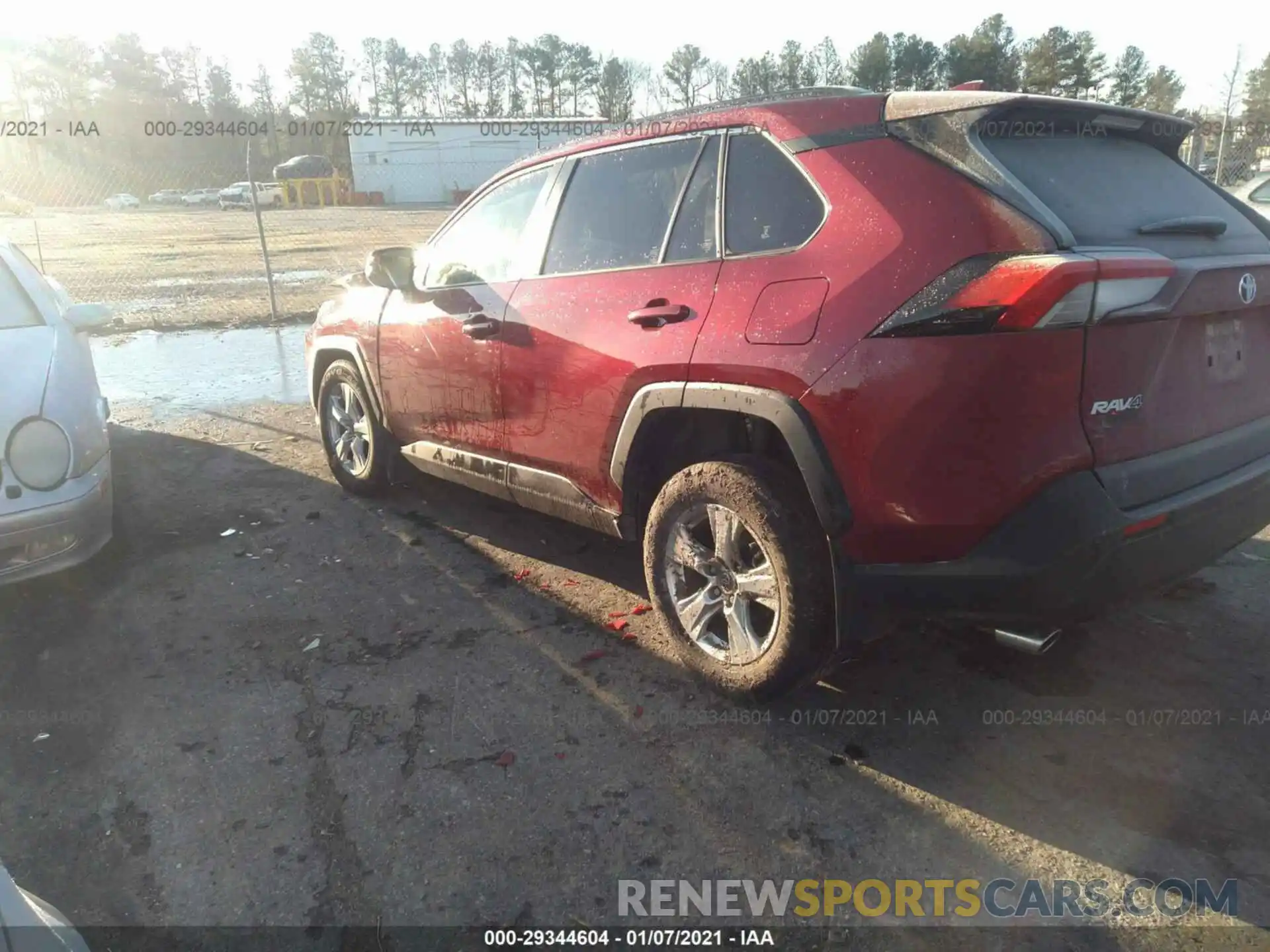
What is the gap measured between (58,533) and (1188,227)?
438cm

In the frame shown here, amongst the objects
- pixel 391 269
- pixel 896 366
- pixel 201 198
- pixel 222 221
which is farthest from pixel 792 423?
pixel 201 198

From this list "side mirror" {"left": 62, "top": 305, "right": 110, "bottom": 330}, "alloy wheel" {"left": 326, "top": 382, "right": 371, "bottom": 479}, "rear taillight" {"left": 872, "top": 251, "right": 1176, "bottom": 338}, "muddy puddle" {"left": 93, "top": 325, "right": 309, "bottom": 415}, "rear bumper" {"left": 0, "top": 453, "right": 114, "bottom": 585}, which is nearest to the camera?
"rear taillight" {"left": 872, "top": 251, "right": 1176, "bottom": 338}

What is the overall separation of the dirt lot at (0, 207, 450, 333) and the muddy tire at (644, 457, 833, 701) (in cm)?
1006

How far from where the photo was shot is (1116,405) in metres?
2.31

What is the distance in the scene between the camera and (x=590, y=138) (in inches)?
146

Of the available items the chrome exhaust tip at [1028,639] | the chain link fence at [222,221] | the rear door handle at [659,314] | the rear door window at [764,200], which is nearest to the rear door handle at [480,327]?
the rear door handle at [659,314]

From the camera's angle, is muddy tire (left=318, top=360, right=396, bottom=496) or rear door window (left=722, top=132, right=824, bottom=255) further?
muddy tire (left=318, top=360, right=396, bottom=496)

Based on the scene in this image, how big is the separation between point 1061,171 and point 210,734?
10.5ft

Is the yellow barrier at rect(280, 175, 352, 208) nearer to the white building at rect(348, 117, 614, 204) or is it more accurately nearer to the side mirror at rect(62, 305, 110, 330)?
the white building at rect(348, 117, 614, 204)

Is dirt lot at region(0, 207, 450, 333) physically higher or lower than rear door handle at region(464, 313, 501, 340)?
lower

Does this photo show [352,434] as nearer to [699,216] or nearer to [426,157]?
[699,216]

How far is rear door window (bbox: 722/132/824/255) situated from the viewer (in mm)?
2680

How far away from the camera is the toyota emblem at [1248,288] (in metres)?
2.57

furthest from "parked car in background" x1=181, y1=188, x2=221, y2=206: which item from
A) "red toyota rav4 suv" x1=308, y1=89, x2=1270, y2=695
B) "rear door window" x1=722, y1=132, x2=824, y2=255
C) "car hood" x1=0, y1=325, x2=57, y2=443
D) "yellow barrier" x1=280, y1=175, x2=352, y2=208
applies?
"rear door window" x1=722, y1=132, x2=824, y2=255
